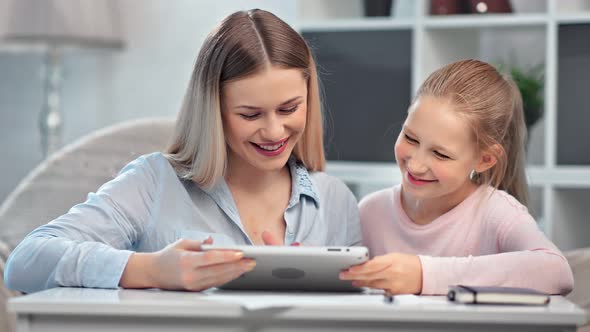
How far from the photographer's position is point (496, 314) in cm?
119

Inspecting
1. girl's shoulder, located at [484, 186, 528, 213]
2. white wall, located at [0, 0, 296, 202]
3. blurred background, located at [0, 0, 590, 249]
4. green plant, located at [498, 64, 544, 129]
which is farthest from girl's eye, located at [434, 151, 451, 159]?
white wall, located at [0, 0, 296, 202]

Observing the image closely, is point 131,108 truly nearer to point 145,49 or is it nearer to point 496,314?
point 145,49

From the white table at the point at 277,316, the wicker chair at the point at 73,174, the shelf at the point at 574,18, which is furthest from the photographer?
the shelf at the point at 574,18

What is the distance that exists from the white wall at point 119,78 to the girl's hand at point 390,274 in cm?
217

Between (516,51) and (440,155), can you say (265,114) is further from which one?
(516,51)

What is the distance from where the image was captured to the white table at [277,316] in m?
1.19

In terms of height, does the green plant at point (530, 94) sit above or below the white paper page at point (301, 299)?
above

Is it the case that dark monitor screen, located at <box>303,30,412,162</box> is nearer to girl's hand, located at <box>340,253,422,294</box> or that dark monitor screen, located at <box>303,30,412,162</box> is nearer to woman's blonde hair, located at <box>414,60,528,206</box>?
woman's blonde hair, located at <box>414,60,528,206</box>

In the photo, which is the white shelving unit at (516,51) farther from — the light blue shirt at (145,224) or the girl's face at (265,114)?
the girl's face at (265,114)

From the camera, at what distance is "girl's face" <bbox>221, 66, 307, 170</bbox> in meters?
1.62

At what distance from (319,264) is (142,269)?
0.28 metres

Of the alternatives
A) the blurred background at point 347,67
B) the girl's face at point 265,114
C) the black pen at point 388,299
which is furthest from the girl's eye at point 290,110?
the blurred background at point 347,67

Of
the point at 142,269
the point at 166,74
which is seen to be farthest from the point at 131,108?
the point at 142,269

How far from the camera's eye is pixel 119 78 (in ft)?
12.2
